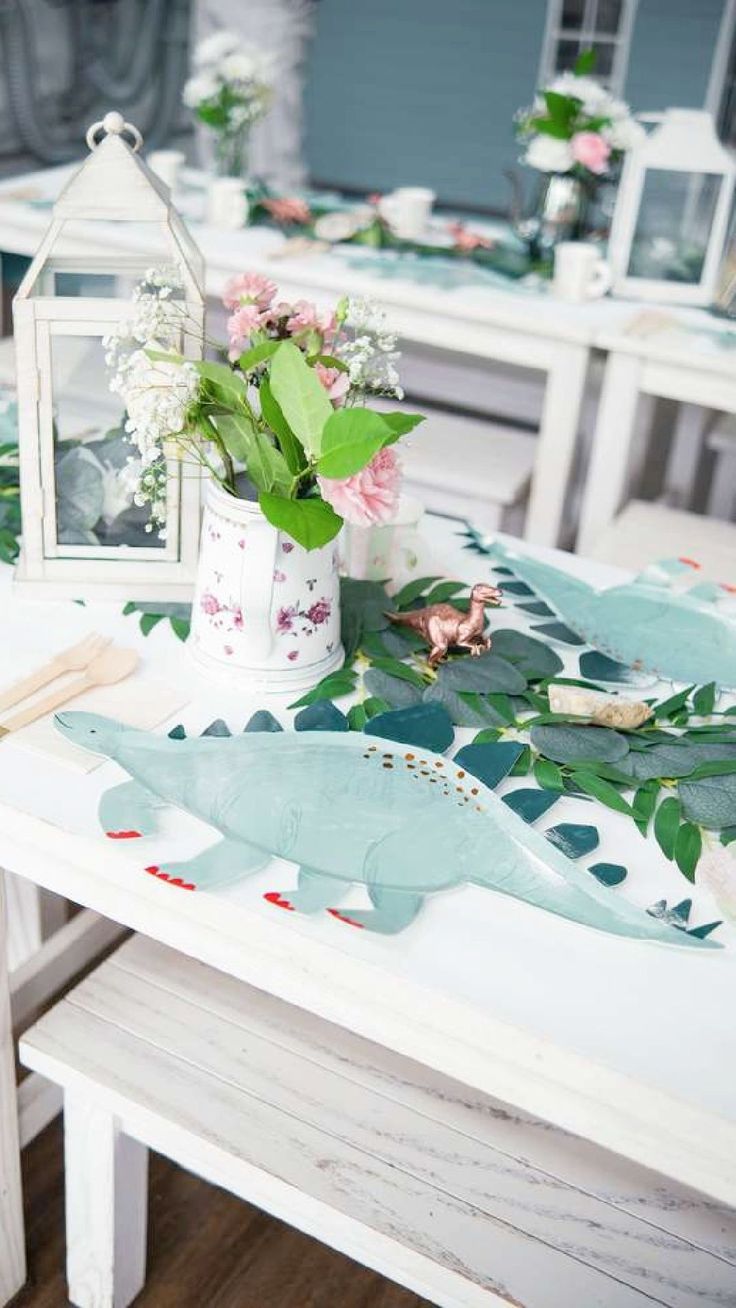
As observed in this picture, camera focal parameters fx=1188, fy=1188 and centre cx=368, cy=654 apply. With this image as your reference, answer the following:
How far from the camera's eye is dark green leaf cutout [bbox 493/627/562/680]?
1.28m

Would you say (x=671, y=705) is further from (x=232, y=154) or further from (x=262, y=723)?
(x=232, y=154)

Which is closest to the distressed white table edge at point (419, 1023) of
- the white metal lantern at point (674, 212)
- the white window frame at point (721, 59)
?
the white metal lantern at point (674, 212)

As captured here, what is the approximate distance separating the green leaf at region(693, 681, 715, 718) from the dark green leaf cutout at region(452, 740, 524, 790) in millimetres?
225

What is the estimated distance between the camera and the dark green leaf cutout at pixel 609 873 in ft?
3.22

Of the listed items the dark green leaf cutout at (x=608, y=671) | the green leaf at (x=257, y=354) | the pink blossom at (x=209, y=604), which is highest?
the green leaf at (x=257, y=354)

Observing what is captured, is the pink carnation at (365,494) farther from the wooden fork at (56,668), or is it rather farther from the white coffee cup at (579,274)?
the white coffee cup at (579,274)

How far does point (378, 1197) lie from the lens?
3.47 feet

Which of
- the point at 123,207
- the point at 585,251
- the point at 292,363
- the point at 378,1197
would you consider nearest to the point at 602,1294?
the point at 378,1197

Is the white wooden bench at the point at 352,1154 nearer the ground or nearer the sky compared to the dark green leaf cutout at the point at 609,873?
nearer the ground

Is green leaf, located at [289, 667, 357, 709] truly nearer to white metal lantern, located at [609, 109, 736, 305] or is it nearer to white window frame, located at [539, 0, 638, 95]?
white metal lantern, located at [609, 109, 736, 305]

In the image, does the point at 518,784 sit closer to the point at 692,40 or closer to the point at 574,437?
the point at 574,437

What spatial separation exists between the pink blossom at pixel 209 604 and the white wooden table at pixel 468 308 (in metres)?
1.37

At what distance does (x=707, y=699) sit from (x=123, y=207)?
0.78m

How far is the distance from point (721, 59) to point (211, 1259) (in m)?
5.94
